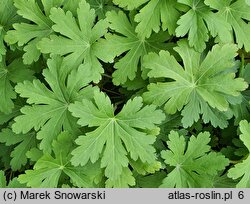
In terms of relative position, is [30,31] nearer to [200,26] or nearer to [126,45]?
[126,45]

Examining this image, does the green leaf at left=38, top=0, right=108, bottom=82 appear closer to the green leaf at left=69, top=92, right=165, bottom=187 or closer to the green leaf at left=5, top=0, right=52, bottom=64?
the green leaf at left=5, top=0, right=52, bottom=64

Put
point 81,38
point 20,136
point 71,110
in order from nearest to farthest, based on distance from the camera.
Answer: point 71,110 < point 81,38 < point 20,136

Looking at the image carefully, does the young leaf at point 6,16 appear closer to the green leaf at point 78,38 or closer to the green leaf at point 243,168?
the green leaf at point 78,38

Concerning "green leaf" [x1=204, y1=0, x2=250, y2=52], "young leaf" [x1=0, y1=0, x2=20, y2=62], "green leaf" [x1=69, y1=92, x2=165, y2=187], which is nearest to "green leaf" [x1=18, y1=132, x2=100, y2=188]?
"green leaf" [x1=69, y1=92, x2=165, y2=187]

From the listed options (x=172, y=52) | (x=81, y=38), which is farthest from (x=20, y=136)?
(x=172, y=52)

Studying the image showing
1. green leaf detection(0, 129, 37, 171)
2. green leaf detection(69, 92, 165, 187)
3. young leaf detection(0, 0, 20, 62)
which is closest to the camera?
green leaf detection(69, 92, 165, 187)

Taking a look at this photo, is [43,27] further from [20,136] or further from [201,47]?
[201,47]

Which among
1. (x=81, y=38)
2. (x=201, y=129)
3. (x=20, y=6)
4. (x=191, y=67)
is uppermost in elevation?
(x=20, y=6)

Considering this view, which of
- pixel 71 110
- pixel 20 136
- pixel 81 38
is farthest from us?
pixel 20 136
